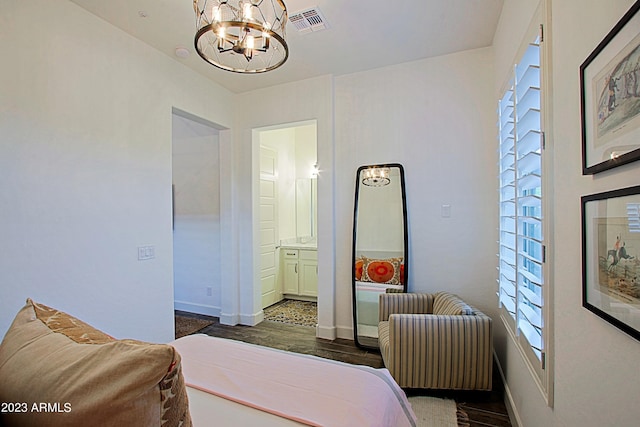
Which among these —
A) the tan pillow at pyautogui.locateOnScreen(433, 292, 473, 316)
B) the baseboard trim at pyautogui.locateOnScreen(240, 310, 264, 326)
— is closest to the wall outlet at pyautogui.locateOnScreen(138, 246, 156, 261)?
the baseboard trim at pyautogui.locateOnScreen(240, 310, 264, 326)

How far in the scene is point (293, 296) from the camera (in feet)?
16.5

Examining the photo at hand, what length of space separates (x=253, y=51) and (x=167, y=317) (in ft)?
8.44

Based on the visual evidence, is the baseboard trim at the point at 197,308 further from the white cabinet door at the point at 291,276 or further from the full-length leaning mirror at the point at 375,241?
the full-length leaning mirror at the point at 375,241

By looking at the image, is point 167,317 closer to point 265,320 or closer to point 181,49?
point 265,320

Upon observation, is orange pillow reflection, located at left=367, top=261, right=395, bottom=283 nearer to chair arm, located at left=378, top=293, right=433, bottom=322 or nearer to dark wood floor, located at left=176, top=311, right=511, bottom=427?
chair arm, located at left=378, top=293, right=433, bottom=322

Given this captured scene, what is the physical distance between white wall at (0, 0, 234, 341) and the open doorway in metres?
1.35

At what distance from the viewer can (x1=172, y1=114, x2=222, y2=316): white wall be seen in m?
4.22

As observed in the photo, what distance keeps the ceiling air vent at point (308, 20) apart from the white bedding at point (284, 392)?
8.05 feet

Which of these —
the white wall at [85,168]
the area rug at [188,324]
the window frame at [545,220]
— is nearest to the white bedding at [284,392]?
the window frame at [545,220]

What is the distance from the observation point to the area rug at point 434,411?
80.1 inches

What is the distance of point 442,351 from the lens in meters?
2.24

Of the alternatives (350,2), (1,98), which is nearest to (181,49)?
(1,98)

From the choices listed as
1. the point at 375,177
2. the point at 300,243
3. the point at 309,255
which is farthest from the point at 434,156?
the point at 300,243

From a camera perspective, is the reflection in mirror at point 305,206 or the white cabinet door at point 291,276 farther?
the reflection in mirror at point 305,206
